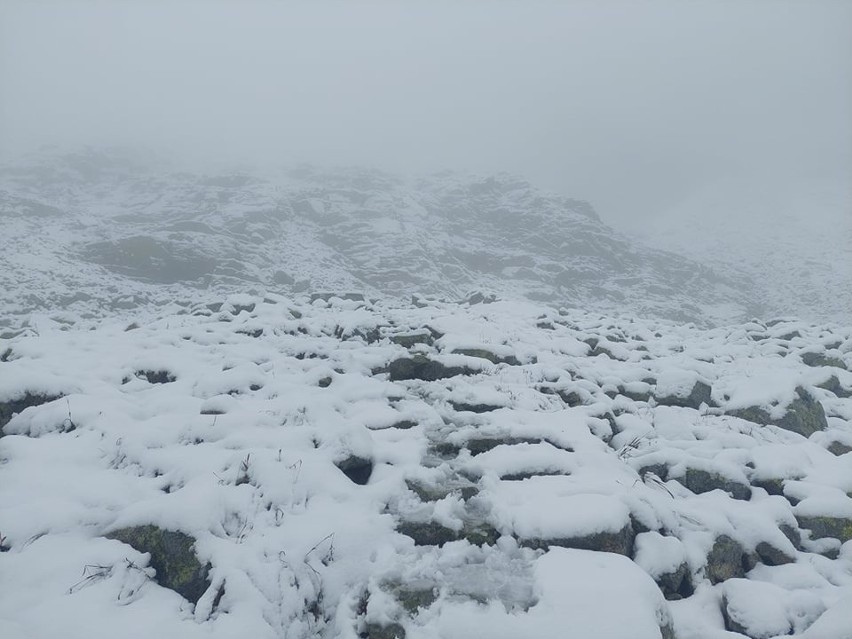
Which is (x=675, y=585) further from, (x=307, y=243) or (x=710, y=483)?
(x=307, y=243)

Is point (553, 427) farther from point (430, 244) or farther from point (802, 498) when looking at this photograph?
A: point (430, 244)

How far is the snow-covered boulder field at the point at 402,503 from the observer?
350cm

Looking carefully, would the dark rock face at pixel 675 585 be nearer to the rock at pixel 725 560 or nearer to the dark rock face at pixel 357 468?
the rock at pixel 725 560

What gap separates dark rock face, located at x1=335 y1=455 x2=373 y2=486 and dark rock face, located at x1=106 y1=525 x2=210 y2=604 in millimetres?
1692

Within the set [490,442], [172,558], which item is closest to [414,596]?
[172,558]

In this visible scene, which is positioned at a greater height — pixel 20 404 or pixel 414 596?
pixel 414 596

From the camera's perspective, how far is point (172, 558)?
3.81 m

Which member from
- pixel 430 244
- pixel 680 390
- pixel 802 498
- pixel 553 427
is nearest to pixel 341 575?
pixel 553 427

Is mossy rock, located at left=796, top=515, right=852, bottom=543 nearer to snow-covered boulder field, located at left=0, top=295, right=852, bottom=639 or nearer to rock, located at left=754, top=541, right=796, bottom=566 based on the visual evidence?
snow-covered boulder field, located at left=0, top=295, right=852, bottom=639

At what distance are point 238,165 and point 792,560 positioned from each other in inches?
3774

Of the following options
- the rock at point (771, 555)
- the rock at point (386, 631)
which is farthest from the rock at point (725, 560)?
the rock at point (386, 631)

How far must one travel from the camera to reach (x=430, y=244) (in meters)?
62.2

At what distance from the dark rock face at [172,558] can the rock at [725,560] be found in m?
4.67

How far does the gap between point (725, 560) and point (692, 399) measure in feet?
16.1
